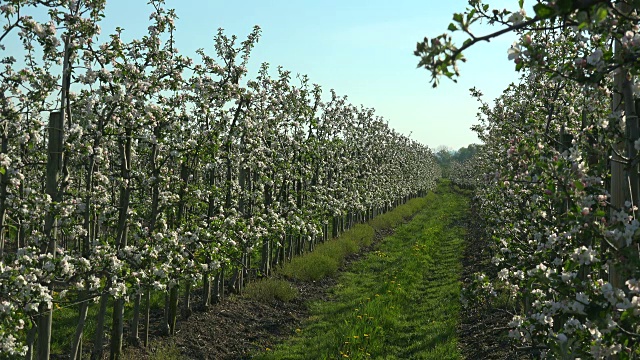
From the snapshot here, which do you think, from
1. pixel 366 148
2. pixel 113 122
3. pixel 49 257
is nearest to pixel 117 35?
pixel 113 122

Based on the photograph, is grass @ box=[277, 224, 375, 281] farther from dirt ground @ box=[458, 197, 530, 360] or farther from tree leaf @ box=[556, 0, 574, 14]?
tree leaf @ box=[556, 0, 574, 14]

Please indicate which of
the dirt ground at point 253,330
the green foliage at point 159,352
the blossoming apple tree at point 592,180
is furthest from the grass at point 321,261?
the blossoming apple tree at point 592,180

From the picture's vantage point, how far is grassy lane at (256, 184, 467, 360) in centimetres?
1170

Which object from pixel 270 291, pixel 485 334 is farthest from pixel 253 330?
pixel 485 334

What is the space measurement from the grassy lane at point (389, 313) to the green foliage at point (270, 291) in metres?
1.14

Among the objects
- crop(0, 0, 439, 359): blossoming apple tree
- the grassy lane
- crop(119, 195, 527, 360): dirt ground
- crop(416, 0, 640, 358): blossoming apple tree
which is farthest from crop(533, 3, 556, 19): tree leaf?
the grassy lane

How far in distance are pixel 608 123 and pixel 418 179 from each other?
208 feet

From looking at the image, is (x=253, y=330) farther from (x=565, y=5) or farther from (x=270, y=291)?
(x=565, y=5)

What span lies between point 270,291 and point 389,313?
4350 mm

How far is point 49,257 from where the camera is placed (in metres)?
6.27

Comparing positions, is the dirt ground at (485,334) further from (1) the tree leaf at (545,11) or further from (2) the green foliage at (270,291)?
(1) the tree leaf at (545,11)

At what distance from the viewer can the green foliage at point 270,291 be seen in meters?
16.6

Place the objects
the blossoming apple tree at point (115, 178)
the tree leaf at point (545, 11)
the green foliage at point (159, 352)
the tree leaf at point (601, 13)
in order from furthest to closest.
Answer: the green foliage at point (159, 352) → the blossoming apple tree at point (115, 178) → the tree leaf at point (545, 11) → the tree leaf at point (601, 13)

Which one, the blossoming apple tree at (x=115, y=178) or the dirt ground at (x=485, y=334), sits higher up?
the blossoming apple tree at (x=115, y=178)
